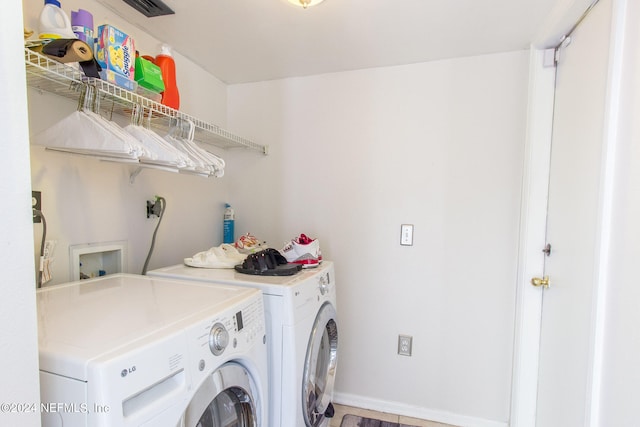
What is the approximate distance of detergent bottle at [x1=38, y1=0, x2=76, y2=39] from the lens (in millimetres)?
976

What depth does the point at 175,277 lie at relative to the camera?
1.33 meters

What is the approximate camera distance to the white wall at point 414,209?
6.03 feet

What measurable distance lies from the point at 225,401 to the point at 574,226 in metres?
1.49

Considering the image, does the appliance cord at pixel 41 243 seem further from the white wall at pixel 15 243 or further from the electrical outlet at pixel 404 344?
the electrical outlet at pixel 404 344

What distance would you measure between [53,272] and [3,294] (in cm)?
94

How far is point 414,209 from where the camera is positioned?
1980 millimetres

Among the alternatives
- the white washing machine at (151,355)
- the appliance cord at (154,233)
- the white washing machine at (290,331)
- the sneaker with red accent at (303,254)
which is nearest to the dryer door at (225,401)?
the white washing machine at (151,355)

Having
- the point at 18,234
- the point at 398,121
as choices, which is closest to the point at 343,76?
the point at 398,121

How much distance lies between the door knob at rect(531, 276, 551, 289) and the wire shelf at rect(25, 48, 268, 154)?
1.84 m

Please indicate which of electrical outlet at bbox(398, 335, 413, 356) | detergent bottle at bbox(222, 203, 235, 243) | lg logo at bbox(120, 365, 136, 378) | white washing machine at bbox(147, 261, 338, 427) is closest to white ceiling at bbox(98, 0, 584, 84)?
detergent bottle at bbox(222, 203, 235, 243)

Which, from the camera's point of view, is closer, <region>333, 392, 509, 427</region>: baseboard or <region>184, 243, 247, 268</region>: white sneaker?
<region>184, 243, 247, 268</region>: white sneaker

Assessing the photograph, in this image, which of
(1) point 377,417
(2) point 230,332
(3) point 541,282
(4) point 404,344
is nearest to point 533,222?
(3) point 541,282

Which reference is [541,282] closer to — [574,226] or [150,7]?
[574,226]

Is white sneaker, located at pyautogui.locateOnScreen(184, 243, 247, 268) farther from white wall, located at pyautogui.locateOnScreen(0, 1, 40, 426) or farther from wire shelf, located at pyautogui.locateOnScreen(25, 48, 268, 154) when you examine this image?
white wall, located at pyautogui.locateOnScreen(0, 1, 40, 426)
